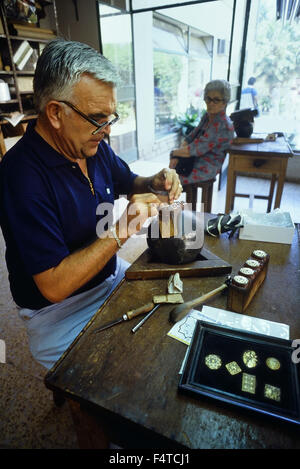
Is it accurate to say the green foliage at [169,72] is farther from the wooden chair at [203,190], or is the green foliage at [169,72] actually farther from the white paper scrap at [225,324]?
the white paper scrap at [225,324]

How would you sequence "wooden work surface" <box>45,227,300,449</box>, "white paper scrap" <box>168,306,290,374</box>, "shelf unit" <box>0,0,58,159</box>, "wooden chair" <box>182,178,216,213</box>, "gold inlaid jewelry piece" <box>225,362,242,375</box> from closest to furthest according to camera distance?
"wooden work surface" <box>45,227,300,449</box> < "gold inlaid jewelry piece" <box>225,362,242,375</box> < "white paper scrap" <box>168,306,290,374</box> < "wooden chair" <box>182,178,216,213</box> < "shelf unit" <box>0,0,58,159</box>

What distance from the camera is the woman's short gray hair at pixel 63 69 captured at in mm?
1021

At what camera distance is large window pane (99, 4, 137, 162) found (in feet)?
17.3

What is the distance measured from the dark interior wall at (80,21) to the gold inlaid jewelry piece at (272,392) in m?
6.09

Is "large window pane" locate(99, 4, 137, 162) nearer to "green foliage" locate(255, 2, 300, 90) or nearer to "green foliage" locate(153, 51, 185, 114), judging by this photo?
"green foliage" locate(153, 51, 185, 114)

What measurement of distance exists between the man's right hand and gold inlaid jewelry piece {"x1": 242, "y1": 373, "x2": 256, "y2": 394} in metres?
0.65

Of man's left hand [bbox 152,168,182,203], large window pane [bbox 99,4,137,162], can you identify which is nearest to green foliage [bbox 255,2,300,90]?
large window pane [bbox 99,4,137,162]

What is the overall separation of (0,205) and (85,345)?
63 cm

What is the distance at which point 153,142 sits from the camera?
284 inches

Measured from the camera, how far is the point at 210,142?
2943mm

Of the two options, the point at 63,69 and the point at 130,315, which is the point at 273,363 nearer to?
the point at 130,315

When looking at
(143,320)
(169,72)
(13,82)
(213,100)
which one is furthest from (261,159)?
(169,72)
